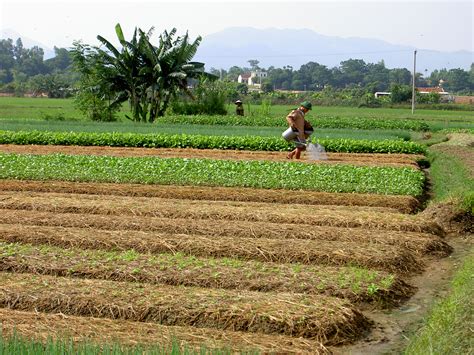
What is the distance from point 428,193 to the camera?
51.5 feet

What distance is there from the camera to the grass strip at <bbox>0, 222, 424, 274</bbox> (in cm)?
926

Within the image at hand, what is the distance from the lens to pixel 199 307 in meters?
7.14

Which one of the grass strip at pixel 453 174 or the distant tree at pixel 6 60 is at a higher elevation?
the distant tree at pixel 6 60

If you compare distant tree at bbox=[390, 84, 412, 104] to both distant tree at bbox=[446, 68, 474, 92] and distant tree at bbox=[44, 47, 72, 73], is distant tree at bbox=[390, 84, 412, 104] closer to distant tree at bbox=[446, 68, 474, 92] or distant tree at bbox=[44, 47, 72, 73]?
distant tree at bbox=[446, 68, 474, 92]

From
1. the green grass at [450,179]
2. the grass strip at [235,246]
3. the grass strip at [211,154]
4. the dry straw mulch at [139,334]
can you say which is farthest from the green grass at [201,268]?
the grass strip at [211,154]

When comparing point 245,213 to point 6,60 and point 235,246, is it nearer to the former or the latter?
point 235,246

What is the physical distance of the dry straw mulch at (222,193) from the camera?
13.4 meters

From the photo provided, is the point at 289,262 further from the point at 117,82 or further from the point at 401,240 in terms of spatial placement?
the point at 117,82

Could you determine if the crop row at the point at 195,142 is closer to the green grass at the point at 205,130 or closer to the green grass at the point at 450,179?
the green grass at the point at 450,179

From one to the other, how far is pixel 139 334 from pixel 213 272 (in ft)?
6.81

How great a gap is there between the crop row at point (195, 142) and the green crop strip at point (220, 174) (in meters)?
5.52

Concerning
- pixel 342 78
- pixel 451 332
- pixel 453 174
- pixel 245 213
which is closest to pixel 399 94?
pixel 453 174

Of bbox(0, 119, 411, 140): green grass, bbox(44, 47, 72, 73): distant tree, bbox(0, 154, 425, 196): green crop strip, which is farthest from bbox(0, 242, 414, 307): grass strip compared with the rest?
bbox(44, 47, 72, 73): distant tree

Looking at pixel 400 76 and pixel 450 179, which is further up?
pixel 400 76
